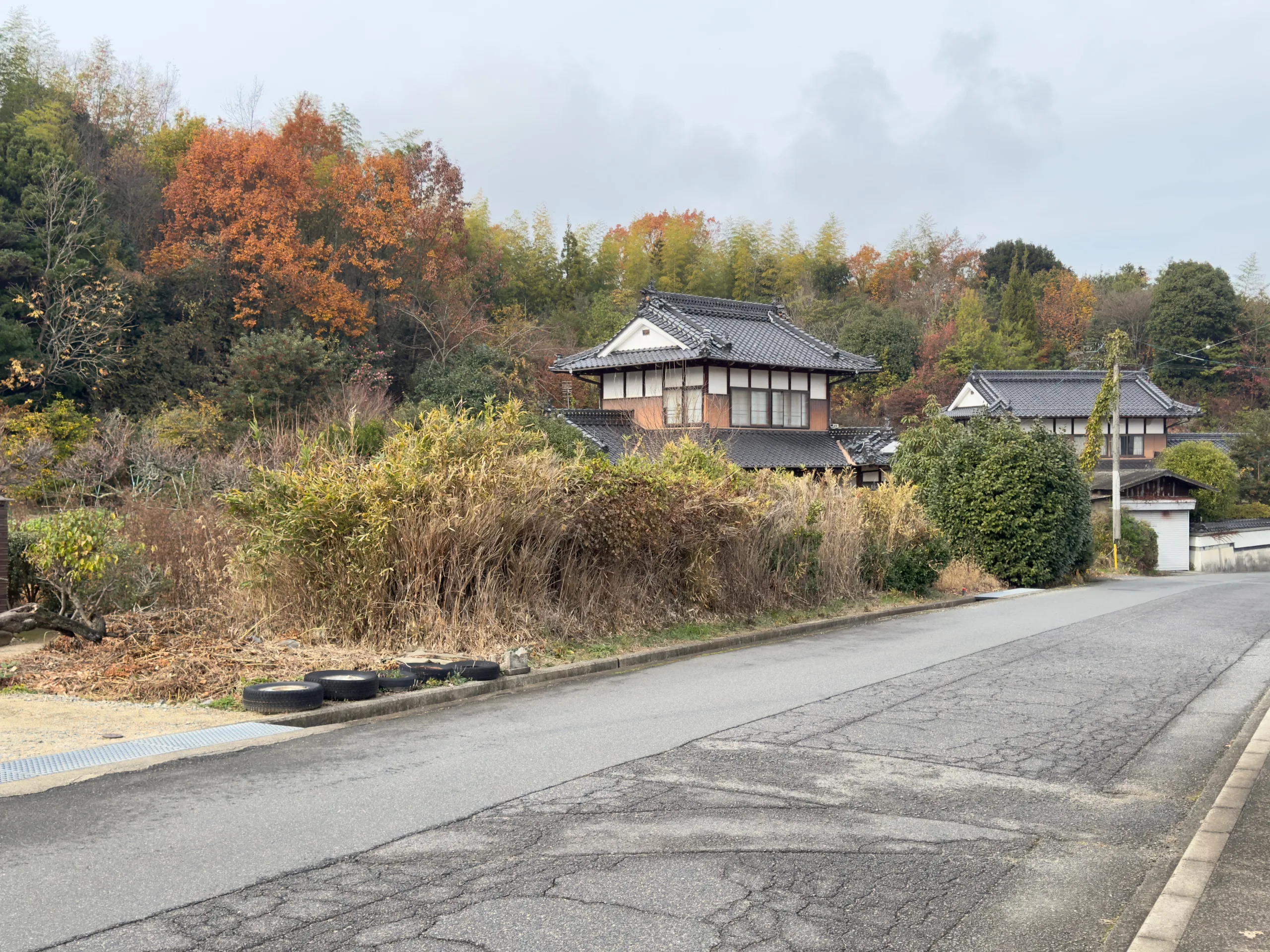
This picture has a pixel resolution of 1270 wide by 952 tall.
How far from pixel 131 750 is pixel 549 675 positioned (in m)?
4.25

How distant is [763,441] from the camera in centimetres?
3475

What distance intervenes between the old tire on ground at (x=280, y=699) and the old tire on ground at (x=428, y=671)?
1.15 metres

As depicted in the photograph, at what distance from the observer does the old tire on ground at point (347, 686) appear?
28.4 feet

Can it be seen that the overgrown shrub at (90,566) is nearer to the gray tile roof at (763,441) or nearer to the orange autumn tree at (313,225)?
the gray tile roof at (763,441)

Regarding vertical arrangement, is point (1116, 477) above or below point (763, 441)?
below

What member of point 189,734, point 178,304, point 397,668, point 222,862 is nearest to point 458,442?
point 397,668

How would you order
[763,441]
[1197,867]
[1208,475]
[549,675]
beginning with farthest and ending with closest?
[1208,475], [763,441], [549,675], [1197,867]

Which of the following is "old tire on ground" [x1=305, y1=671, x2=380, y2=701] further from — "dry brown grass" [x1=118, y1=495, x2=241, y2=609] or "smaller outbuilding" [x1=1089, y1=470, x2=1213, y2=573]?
"smaller outbuilding" [x1=1089, y1=470, x2=1213, y2=573]

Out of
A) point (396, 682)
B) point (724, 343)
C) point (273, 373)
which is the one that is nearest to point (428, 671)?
point (396, 682)

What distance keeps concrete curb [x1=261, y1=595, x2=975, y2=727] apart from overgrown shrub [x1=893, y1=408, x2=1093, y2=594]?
9.99m

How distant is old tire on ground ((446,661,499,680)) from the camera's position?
9.63 m

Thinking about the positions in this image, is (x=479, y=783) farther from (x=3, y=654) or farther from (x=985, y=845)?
(x=3, y=654)

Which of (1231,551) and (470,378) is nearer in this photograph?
(470,378)

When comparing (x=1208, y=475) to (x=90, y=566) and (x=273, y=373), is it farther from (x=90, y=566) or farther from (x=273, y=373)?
(x=90, y=566)
